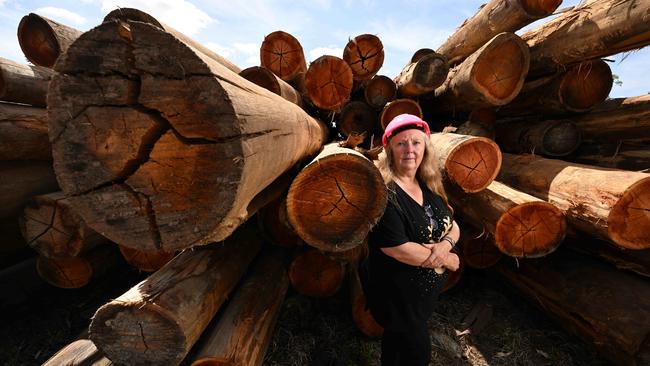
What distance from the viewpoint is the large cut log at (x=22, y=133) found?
244cm

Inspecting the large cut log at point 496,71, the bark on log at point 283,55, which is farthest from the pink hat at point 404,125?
the bark on log at point 283,55

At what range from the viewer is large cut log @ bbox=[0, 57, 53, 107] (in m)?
2.62

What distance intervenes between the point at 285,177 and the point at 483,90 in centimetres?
216

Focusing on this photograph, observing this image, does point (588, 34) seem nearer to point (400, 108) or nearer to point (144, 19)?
point (400, 108)

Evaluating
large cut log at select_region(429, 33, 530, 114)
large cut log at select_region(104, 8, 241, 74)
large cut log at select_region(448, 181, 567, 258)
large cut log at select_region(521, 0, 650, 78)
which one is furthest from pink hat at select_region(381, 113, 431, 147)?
large cut log at select_region(521, 0, 650, 78)

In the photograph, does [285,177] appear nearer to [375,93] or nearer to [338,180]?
[338,180]

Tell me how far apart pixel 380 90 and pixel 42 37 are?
13.2ft

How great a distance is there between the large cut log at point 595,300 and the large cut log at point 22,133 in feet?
15.6

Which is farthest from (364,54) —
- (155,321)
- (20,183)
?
(20,183)

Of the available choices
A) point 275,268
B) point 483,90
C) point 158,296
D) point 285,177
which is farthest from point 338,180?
point 483,90

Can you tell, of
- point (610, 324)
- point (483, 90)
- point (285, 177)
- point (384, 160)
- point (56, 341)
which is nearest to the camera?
point (384, 160)

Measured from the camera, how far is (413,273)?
1.85 meters

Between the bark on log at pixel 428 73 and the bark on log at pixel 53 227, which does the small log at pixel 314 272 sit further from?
the bark on log at pixel 428 73

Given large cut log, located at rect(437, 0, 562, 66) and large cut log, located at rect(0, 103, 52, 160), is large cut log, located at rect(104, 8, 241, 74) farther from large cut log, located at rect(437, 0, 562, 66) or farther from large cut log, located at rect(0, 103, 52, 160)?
large cut log, located at rect(437, 0, 562, 66)
